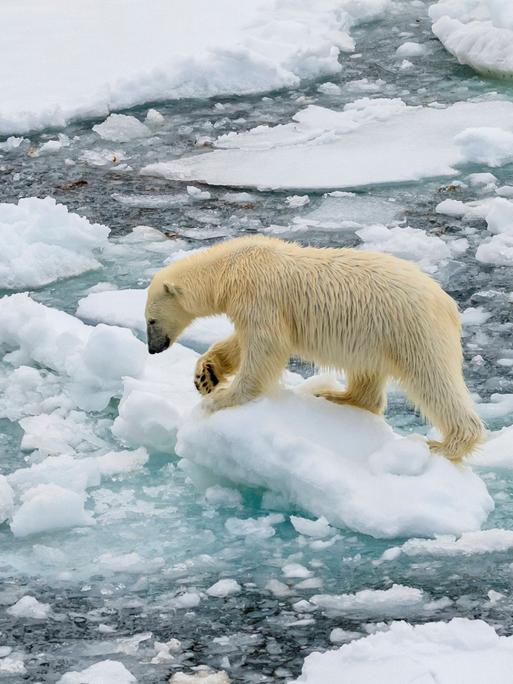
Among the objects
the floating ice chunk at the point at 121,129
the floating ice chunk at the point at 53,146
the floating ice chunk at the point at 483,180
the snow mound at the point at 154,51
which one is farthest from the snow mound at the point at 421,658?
the snow mound at the point at 154,51

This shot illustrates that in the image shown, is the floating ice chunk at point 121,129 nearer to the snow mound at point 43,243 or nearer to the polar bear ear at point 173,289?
the snow mound at point 43,243

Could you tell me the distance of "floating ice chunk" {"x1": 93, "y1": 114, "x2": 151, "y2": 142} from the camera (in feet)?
30.2

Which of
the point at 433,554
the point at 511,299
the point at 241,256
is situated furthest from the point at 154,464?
the point at 511,299

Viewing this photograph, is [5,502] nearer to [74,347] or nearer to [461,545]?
[74,347]

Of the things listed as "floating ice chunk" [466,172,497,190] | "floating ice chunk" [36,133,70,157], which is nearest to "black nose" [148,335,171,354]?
"floating ice chunk" [466,172,497,190]

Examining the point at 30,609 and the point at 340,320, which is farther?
the point at 340,320

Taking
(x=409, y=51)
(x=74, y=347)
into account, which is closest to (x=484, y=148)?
(x=409, y=51)

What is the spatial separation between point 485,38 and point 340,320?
6.20 m

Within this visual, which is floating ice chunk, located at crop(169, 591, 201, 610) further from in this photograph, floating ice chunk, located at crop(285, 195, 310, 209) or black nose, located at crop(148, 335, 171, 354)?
floating ice chunk, located at crop(285, 195, 310, 209)

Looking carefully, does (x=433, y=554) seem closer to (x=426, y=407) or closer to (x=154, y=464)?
(x=426, y=407)

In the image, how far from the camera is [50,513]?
14.6 ft

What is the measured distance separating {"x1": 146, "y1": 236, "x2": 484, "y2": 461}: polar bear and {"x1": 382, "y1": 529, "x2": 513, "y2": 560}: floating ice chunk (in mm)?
401

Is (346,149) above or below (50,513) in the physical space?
below

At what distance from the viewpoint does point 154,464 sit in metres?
4.91
